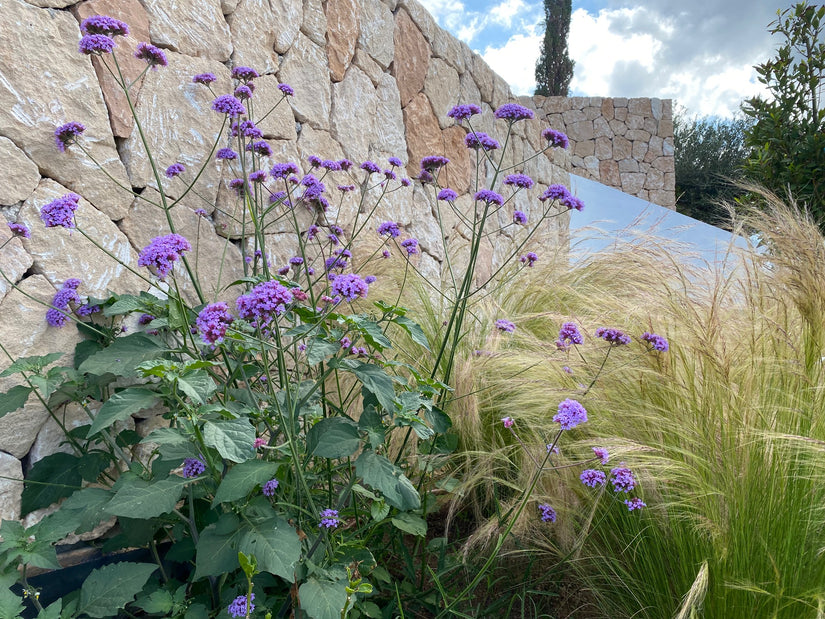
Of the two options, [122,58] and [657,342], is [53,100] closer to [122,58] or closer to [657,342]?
[122,58]

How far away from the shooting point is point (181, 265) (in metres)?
2.31

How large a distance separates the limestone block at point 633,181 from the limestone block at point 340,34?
1073cm

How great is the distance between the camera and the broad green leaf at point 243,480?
1.15 metres

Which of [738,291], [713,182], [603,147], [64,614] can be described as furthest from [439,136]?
[713,182]

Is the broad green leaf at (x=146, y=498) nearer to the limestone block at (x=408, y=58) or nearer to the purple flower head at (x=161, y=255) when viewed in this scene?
the purple flower head at (x=161, y=255)

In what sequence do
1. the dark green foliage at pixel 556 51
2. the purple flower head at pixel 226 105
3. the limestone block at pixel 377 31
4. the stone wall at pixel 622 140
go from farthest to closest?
the dark green foliage at pixel 556 51 < the stone wall at pixel 622 140 < the limestone block at pixel 377 31 < the purple flower head at pixel 226 105

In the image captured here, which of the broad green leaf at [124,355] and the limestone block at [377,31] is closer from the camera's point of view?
the broad green leaf at [124,355]

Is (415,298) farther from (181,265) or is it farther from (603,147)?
(603,147)

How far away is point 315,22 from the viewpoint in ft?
10.4

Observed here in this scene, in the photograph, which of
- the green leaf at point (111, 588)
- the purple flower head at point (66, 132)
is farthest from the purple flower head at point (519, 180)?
the green leaf at point (111, 588)

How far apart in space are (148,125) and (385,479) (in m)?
1.72

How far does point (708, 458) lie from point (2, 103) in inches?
89.2

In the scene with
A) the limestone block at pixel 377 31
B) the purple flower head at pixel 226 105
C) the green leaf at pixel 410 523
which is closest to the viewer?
the green leaf at pixel 410 523

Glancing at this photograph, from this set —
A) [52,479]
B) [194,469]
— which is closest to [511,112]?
[194,469]
